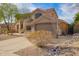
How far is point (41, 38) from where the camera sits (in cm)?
134

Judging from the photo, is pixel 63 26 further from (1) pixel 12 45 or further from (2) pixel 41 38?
(1) pixel 12 45

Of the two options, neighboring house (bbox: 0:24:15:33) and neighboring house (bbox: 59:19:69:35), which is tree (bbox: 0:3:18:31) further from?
neighboring house (bbox: 59:19:69:35)

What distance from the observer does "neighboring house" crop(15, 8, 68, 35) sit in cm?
133

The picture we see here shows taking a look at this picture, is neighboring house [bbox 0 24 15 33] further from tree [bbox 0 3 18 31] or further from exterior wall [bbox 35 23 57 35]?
exterior wall [bbox 35 23 57 35]

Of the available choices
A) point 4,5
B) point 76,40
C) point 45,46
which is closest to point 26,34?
→ point 45,46

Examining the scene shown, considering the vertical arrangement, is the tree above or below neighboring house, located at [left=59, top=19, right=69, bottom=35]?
above

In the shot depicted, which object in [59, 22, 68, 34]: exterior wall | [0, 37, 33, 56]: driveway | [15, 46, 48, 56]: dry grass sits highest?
[59, 22, 68, 34]: exterior wall

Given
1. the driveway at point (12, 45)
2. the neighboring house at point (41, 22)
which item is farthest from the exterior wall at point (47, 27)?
the driveway at point (12, 45)

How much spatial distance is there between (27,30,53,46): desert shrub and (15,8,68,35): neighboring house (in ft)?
0.10

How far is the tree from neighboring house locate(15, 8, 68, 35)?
0.23 feet

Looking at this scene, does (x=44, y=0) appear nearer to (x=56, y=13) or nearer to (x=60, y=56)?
(x=56, y=13)

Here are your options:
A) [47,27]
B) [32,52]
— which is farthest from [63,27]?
[32,52]

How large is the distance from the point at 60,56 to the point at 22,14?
17.7 inches

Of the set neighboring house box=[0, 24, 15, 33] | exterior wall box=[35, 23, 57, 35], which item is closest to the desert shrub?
exterior wall box=[35, 23, 57, 35]
